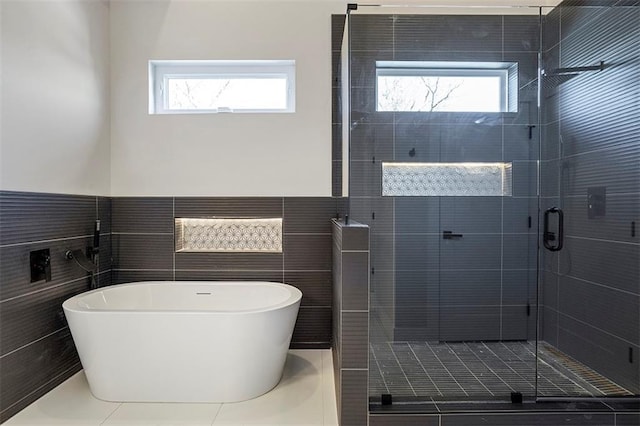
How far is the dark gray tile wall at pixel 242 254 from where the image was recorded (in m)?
3.02

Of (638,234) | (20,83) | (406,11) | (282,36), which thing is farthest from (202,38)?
(638,234)

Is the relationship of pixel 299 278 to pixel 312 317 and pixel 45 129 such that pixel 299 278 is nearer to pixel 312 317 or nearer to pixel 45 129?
pixel 312 317

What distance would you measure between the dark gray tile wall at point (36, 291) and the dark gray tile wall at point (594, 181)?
10.1ft

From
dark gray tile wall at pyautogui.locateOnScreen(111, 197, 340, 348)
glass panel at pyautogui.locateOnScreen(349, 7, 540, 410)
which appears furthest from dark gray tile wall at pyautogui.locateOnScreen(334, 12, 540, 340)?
dark gray tile wall at pyautogui.locateOnScreen(111, 197, 340, 348)

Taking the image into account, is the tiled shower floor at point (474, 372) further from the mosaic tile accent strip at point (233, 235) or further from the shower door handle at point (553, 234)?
the mosaic tile accent strip at point (233, 235)

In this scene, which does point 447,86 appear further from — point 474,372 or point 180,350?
point 180,350

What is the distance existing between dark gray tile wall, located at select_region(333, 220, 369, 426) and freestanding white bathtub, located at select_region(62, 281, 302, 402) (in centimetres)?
45

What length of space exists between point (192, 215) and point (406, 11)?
83.5 inches

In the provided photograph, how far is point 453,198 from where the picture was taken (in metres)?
2.62

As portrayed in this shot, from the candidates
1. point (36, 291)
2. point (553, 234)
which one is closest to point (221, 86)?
point (36, 291)

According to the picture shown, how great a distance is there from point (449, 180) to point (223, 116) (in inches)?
68.7

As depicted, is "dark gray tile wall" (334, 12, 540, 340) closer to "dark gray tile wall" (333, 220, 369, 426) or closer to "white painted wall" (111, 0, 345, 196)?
"white painted wall" (111, 0, 345, 196)

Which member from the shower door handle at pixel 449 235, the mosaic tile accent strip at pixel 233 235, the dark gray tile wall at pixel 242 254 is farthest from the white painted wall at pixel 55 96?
the shower door handle at pixel 449 235

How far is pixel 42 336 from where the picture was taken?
7.53ft
